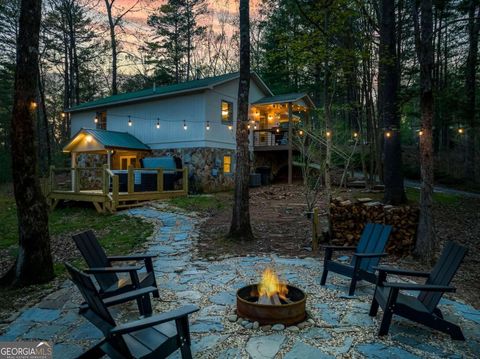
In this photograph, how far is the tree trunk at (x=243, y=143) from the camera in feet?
22.5

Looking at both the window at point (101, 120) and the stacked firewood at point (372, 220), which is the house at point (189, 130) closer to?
the window at point (101, 120)

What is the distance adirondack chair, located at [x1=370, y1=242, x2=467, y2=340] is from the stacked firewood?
289 cm

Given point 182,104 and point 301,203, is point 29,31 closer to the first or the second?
point 301,203

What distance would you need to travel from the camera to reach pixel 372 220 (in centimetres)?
661

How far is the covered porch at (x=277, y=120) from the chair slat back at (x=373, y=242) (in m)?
12.5

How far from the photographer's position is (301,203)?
40.7 ft

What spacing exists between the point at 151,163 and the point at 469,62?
14.9 meters

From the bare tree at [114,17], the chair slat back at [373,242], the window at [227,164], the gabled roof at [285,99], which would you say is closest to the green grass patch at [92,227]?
the chair slat back at [373,242]

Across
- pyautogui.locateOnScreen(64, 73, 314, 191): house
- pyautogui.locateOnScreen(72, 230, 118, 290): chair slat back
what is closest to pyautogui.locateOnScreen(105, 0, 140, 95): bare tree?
pyautogui.locateOnScreen(64, 73, 314, 191): house

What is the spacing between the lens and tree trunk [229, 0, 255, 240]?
686 centimetres

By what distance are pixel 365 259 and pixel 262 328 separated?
189 cm

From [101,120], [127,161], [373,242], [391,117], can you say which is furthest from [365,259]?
[101,120]

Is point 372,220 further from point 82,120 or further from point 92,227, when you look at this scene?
point 82,120

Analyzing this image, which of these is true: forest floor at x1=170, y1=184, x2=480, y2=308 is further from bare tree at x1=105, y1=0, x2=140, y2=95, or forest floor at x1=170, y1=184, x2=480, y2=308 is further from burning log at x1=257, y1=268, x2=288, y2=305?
bare tree at x1=105, y1=0, x2=140, y2=95
